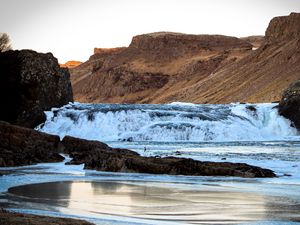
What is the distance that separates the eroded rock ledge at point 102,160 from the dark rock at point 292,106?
3299 centimetres

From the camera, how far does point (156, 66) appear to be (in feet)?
593

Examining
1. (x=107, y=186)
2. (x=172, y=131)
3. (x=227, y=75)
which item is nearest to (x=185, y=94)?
(x=227, y=75)

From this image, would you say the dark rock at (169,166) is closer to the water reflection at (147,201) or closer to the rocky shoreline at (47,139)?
the rocky shoreline at (47,139)

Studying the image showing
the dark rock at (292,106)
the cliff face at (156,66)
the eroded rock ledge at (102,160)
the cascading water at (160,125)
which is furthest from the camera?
the cliff face at (156,66)

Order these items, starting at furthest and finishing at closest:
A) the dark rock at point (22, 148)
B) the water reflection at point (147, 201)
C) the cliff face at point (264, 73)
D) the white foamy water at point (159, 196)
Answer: the cliff face at point (264, 73), the dark rock at point (22, 148), the water reflection at point (147, 201), the white foamy water at point (159, 196)


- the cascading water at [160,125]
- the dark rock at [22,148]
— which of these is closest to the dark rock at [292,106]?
the cascading water at [160,125]

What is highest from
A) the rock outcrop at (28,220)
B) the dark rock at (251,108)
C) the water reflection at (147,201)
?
the dark rock at (251,108)

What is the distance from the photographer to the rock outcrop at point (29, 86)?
50656mm

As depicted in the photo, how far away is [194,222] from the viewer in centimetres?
1095

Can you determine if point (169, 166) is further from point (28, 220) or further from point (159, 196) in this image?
point (28, 220)

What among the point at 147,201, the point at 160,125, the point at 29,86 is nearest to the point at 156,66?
the point at 29,86

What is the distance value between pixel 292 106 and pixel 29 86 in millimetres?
23112

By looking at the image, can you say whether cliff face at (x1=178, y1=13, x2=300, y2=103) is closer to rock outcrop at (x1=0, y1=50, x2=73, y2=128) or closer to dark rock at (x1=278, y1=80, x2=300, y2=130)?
dark rock at (x1=278, y1=80, x2=300, y2=130)

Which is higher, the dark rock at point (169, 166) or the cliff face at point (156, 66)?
the cliff face at point (156, 66)
